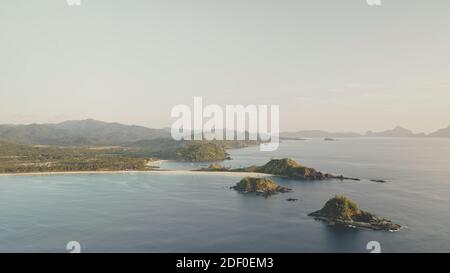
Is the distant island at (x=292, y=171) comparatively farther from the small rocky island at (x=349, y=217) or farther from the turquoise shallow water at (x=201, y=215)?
the small rocky island at (x=349, y=217)

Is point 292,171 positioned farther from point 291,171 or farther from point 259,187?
point 259,187

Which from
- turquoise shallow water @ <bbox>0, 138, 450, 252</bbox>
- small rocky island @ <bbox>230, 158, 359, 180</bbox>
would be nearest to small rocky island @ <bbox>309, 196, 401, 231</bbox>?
turquoise shallow water @ <bbox>0, 138, 450, 252</bbox>

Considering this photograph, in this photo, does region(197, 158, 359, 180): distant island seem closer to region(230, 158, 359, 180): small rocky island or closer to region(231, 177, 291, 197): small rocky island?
region(230, 158, 359, 180): small rocky island

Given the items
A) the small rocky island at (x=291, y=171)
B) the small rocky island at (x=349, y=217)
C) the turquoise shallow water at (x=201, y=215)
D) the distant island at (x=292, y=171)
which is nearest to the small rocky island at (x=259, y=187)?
the turquoise shallow water at (x=201, y=215)

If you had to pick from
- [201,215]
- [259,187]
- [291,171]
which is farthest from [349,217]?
[291,171]
